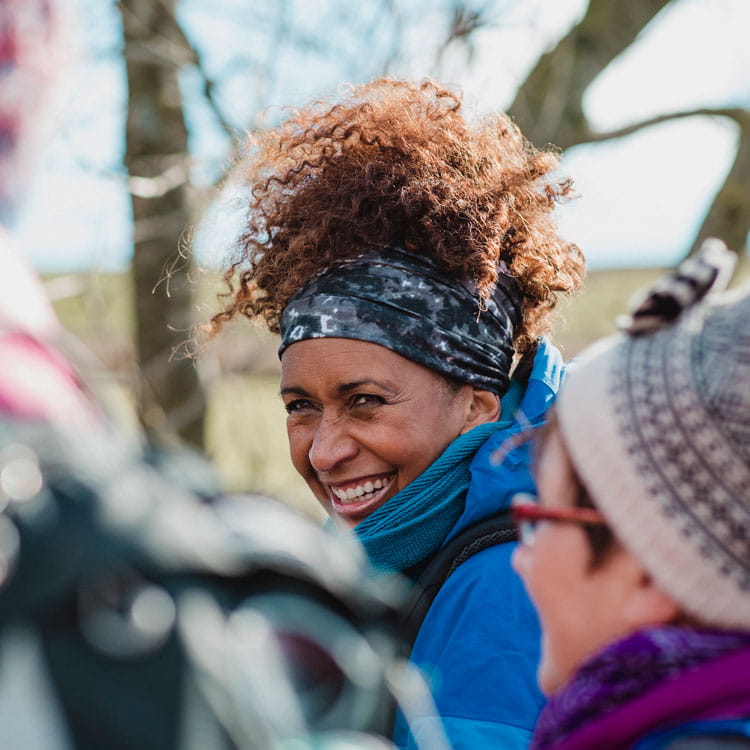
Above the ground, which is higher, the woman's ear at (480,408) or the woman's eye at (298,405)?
the woman's ear at (480,408)

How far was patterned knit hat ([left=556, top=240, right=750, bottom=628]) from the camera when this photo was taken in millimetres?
993

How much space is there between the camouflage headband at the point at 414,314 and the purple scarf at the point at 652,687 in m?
1.18

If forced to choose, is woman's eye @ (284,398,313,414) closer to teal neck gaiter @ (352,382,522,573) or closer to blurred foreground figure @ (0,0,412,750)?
teal neck gaiter @ (352,382,522,573)

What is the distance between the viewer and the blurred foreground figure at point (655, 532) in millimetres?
985

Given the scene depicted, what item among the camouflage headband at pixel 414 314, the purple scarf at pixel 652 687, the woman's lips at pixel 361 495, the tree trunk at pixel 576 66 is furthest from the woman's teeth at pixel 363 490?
the tree trunk at pixel 576 66

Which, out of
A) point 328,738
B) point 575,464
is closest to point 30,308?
point 328,738

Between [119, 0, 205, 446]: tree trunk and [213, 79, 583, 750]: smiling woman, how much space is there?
8.53 ft

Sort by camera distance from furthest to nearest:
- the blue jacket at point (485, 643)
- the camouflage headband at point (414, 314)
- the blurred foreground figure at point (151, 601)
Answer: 1. the camouflage headband at point (414, 314)
2. the blue jacket at point (485, 643)
3. the blurred foreground figure at point (151, 601)

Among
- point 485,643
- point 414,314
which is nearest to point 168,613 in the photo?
point 485,643

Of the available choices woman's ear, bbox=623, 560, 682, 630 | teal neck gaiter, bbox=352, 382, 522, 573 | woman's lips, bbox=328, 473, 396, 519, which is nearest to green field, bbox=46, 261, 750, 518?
woman's lips, bbox=328, 473, 396, 519

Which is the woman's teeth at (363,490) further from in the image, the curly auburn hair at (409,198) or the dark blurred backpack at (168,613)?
the dark blurred backpack at (168,613)

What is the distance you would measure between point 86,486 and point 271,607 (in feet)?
0.60

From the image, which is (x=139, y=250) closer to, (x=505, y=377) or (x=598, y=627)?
(x=505, y=377)

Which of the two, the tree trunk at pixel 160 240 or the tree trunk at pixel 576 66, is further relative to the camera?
the tree trunk at pixel 160 240
